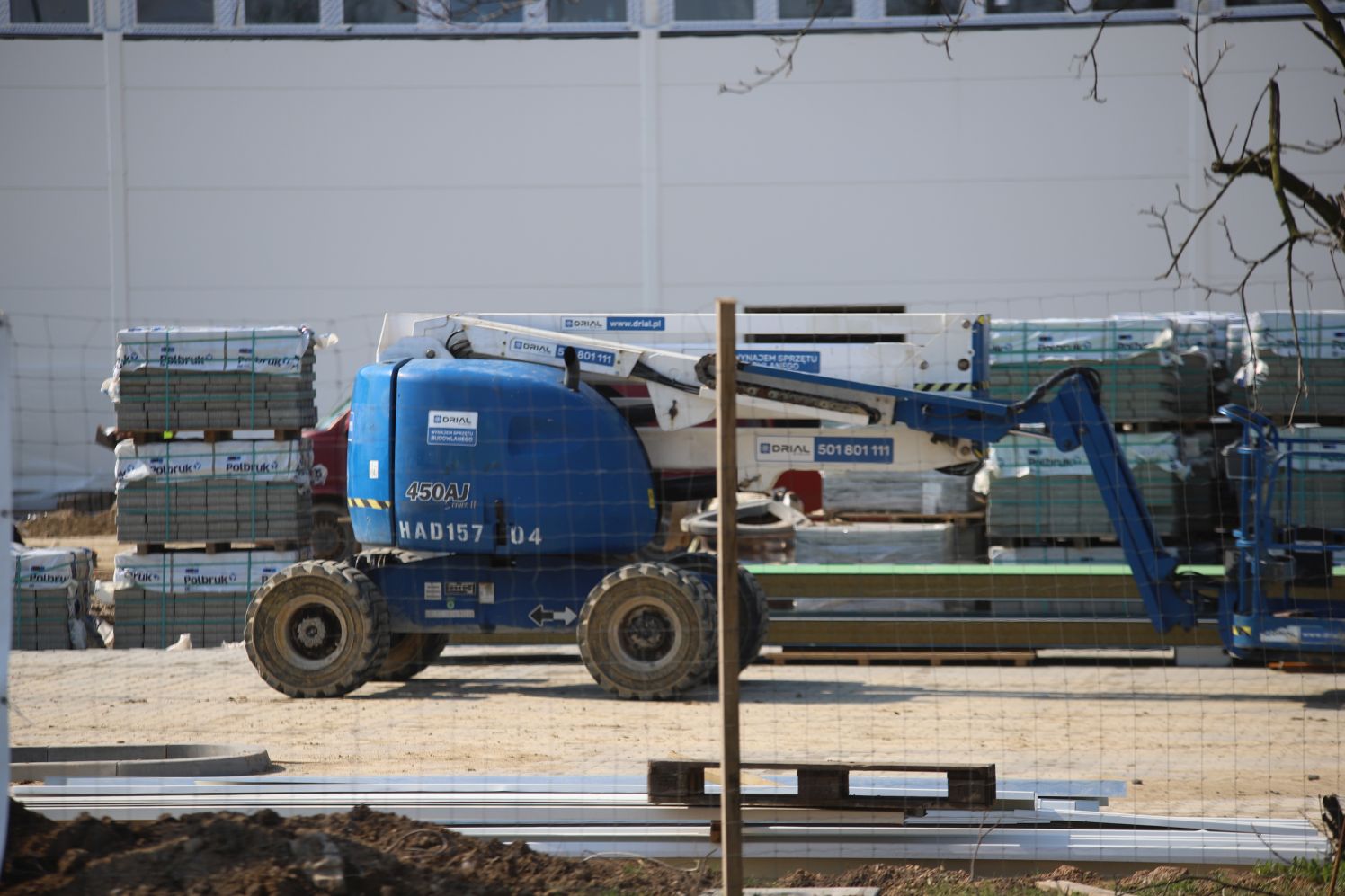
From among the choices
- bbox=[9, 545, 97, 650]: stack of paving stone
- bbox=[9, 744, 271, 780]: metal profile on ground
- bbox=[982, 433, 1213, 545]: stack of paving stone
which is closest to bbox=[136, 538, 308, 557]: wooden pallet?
bbox=[9, 545, 97, 650]: stack of paving stone

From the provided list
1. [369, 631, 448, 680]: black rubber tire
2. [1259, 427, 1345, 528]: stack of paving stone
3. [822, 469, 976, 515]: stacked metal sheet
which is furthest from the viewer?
[822, 469, 976, 515]: stacked metal sheet

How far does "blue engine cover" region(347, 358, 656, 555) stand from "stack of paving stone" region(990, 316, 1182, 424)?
390 cm

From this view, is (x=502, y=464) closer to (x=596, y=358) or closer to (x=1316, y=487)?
(x=596, y=358)

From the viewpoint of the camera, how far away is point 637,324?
1000 cm

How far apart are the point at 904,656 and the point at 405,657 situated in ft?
12.0

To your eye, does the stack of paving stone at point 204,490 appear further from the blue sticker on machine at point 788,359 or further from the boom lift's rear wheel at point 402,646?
the blue sticker on machine at point 788,359

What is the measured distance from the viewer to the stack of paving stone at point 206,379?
40.0 ft

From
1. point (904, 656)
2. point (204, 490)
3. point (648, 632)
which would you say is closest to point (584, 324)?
point (648, 632)

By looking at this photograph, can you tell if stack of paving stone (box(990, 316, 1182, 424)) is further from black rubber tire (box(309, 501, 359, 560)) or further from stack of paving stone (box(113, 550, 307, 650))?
black rubber tire (box(309, 501, 359, 560))

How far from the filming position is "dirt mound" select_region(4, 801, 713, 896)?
4.34 metres


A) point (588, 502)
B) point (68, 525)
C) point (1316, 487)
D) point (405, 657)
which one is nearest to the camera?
point (588, 502)

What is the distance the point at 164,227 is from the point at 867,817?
1880 centimetres

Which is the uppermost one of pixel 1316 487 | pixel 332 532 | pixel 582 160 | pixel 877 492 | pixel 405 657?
pixel 582 160

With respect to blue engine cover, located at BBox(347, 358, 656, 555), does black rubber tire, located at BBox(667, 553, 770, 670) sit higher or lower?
lower
